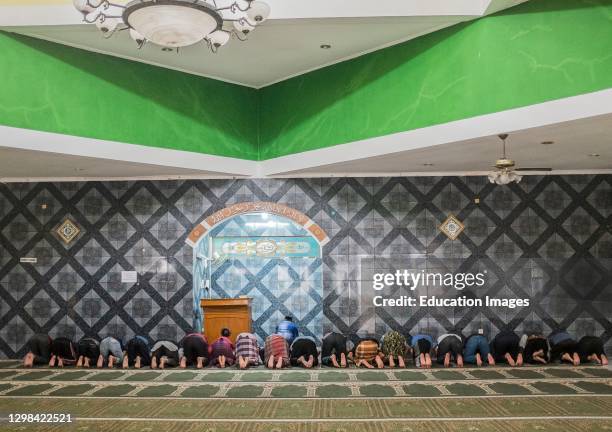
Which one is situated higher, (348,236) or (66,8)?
(66,8)

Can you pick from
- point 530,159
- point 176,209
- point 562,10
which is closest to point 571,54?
point 562,10

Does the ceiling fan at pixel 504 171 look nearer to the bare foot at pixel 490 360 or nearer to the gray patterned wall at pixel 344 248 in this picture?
the gray patterned wall at pixel 344 248

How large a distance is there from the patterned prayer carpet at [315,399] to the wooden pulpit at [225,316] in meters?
1.07

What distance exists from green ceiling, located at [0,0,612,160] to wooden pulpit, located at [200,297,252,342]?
2.35 metres

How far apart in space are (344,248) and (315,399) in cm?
380

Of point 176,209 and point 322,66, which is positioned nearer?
point 322,66

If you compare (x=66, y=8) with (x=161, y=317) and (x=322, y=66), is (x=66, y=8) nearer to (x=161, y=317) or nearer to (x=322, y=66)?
(x=322, y=66)

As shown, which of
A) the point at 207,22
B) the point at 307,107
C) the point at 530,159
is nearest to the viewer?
the point at 207,22

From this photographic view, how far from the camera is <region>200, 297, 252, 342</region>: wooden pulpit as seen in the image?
431 inches

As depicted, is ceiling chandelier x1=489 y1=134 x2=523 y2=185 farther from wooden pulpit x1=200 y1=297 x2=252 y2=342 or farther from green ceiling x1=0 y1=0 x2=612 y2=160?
wooden pulpit x1=200 y1=297 x2=252 y2=342

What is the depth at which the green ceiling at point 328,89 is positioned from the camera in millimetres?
7586

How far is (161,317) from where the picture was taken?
1127 cm

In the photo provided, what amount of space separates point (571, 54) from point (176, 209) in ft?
21.4

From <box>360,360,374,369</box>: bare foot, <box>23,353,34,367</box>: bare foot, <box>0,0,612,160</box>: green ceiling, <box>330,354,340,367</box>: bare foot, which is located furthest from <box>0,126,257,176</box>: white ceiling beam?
<box>360,360,374,369</box>: bare foot
